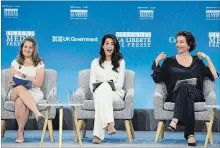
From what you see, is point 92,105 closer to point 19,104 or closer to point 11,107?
point 19,104

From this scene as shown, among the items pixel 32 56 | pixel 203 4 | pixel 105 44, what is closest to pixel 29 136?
pixel 32 56

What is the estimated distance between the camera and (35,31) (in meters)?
7.62

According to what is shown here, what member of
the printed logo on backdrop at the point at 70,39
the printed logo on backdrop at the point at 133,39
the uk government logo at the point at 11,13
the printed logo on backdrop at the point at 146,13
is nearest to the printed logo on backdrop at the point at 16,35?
the uk government logo at the point at 11,13

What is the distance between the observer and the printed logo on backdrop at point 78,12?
7574 mm

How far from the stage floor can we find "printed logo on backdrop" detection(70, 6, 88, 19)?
1.77m

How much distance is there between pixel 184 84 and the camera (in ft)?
18.3

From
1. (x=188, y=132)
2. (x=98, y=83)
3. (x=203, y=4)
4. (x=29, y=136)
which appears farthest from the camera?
(x=203, y=4)

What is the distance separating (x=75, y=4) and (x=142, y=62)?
1359 mm

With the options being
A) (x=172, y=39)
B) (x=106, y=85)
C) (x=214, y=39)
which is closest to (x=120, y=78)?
(x=106, y=85)

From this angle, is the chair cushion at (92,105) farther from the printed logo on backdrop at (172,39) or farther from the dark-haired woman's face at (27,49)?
the printed logo on backdrop at (172,39)

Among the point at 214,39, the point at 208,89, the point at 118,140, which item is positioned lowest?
the point at 118,140

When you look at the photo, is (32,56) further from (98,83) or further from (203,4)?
(203,4)

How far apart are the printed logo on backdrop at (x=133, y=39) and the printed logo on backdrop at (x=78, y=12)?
1.93 ft

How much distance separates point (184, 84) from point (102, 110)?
0.97 m
